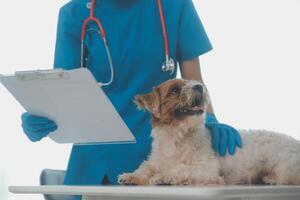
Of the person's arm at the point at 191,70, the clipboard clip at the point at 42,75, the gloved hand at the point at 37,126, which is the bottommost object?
the gloved hand at the point at 37,126

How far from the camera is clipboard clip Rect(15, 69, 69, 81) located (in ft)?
4.33

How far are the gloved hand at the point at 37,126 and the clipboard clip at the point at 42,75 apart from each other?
200 mm

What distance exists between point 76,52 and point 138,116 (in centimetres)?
36

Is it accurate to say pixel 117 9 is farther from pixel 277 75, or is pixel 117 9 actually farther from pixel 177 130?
pixel 277 75

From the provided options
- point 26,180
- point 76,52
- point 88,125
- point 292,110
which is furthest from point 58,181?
point 292,110

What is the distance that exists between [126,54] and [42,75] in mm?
447

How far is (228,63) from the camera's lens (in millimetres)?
3332

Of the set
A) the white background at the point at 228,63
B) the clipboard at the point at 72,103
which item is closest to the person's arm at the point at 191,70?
the clipboard at the point at 72,103

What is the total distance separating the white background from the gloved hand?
1788 mm

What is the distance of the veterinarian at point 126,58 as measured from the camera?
1664 millimetres

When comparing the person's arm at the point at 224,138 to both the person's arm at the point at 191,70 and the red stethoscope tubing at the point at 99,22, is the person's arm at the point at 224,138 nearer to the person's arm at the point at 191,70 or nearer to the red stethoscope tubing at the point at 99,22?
the person's arm at the point at 191,70

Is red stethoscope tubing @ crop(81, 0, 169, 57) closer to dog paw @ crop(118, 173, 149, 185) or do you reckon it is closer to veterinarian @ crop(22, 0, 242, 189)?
veterinarian @ crop(22, 0, 242, 189)

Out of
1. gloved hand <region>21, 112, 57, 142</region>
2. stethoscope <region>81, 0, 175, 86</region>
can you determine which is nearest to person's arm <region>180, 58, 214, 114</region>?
stethoscope <region>81, 0, 175, 86</region>

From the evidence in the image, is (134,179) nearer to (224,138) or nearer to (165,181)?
(165,181)
